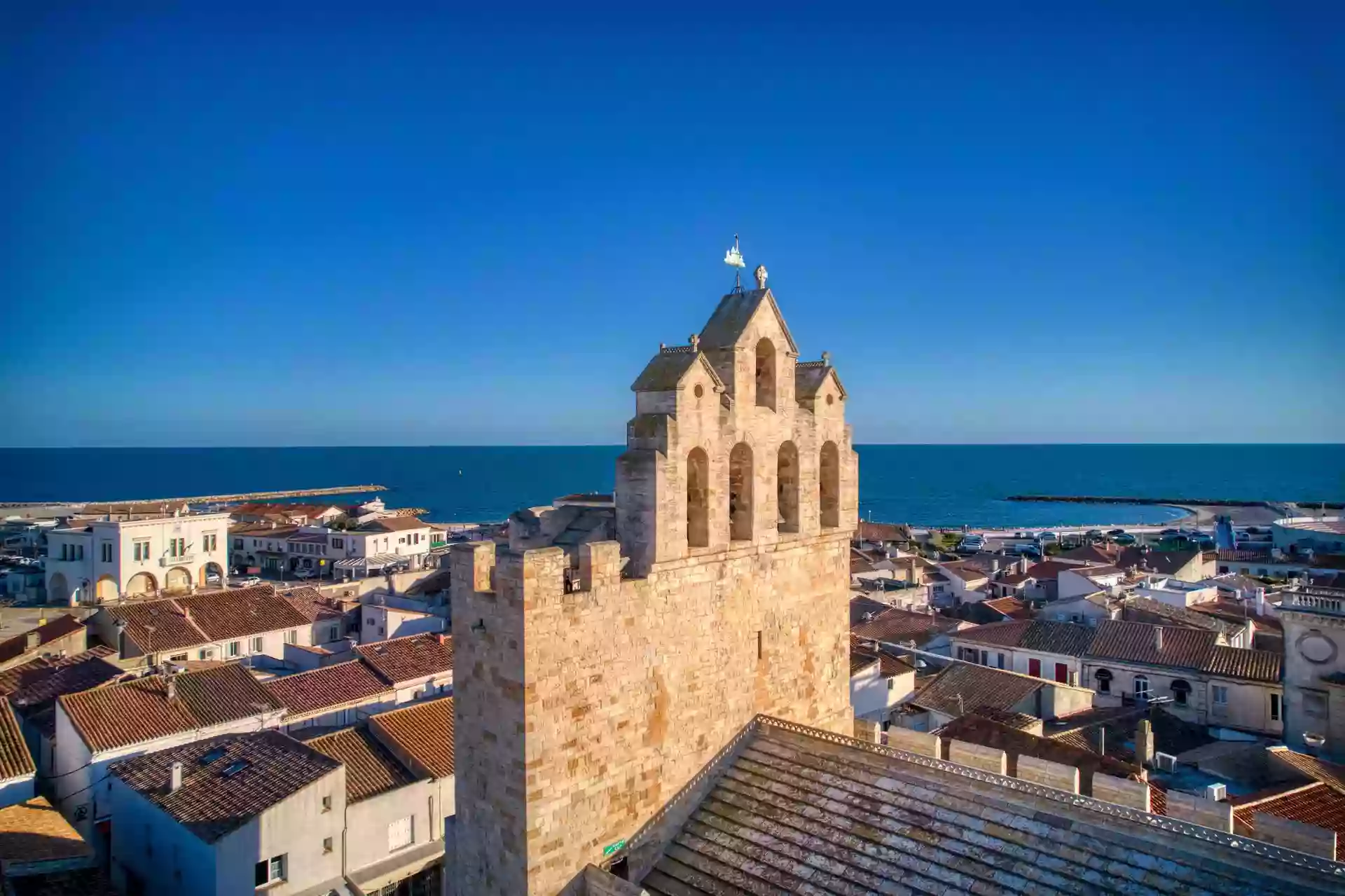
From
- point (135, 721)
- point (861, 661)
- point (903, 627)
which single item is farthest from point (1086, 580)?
point (135, 721)

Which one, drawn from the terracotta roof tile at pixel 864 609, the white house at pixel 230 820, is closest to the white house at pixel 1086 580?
the terracotta roof tile at pixel 864 609

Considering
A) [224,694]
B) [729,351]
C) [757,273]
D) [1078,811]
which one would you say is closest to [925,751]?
[1078,811]

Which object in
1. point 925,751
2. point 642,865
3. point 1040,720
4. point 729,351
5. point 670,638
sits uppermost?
point 729,351

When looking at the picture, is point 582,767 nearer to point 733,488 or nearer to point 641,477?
point 641,477

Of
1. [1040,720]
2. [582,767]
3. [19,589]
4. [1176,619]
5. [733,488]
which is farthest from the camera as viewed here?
[19,589]

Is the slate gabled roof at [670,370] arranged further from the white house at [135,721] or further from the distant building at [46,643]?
the distant building at [46,643]

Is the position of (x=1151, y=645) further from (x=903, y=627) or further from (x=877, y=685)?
(x=877, y=685)
